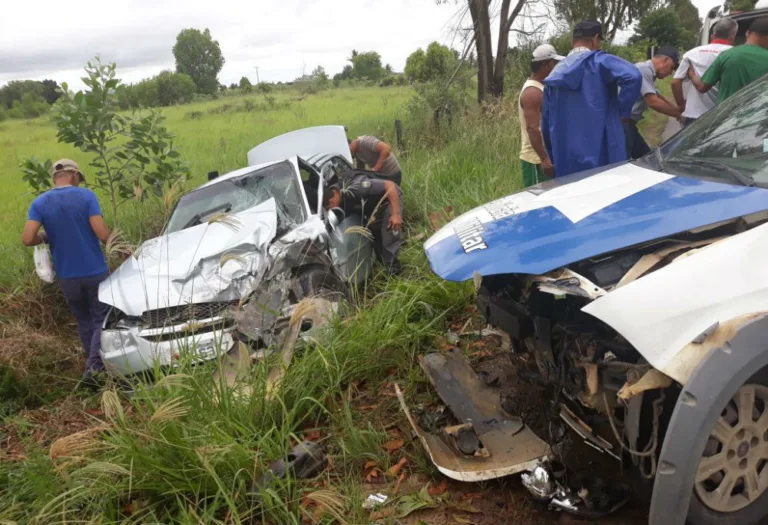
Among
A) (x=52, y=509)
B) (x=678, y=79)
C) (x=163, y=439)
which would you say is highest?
Result: (x=678, y=79)

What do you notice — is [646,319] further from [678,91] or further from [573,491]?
[678,91]

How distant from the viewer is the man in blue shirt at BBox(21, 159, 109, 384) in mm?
4445

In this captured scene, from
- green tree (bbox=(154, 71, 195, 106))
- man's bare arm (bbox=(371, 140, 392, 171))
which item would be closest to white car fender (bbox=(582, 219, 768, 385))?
man's bare arm (bbox=(371, 140, 392, 171))

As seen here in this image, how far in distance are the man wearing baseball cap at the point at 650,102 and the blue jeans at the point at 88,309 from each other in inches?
177

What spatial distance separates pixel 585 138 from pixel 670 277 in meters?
2.47

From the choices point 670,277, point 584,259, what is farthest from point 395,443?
point 670,277

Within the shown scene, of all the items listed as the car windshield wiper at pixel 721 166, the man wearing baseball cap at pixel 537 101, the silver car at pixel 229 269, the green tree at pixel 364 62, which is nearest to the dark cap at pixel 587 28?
the man wearing baseball cap at pixel 537 101

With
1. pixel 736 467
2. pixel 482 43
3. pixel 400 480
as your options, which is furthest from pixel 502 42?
pixel 736 467

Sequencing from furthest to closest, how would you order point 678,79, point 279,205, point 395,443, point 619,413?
point 678,79 < point 279,205 < point 395,443 < point 619,413

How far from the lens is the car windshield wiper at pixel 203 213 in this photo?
5.07 m

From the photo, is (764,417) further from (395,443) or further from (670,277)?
(395,443)

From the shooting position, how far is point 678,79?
17.7ft

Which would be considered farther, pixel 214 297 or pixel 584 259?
pixel 214 297

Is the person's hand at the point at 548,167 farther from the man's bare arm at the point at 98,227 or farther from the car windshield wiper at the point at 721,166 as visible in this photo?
the man's bare arm at the point at 98,227
